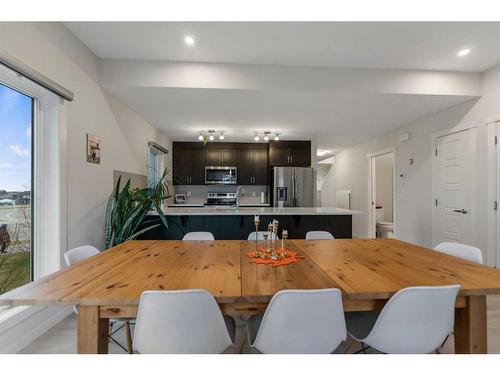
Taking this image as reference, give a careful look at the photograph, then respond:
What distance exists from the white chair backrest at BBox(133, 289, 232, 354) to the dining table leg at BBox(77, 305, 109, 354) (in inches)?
7.6

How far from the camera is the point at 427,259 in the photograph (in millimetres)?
1687

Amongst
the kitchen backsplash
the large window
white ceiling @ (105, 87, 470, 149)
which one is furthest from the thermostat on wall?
the large window

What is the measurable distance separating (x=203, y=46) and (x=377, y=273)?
2.49m

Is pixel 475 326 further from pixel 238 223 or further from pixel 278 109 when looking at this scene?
pixel 278 109

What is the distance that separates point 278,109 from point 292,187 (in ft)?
7.69

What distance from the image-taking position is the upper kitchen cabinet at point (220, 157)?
605cm

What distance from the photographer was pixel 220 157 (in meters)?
6.06

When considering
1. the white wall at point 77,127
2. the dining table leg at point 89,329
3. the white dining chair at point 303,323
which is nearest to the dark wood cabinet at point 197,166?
the white wall at point 77,127

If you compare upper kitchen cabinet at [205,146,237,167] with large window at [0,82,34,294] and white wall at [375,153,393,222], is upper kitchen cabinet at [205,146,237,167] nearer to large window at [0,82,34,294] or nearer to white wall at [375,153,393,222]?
white wall at [375,153,393,222]

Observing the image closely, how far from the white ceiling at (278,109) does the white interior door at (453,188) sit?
559 mm

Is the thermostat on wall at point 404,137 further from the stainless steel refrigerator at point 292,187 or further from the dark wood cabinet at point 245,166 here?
the dark wood cabinet at point 245,166

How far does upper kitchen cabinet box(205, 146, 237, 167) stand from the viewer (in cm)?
605
